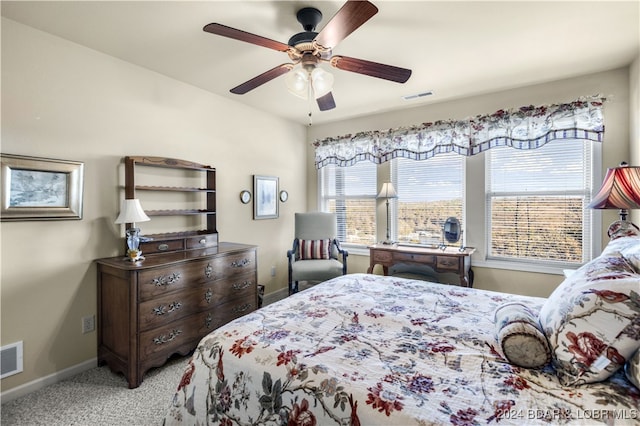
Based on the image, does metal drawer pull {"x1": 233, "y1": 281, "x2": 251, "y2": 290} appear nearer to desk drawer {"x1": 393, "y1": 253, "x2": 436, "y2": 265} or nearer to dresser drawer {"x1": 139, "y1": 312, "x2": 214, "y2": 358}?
dresser drawer {"x1": 139, "y1": 312, "x2": 214, "y2": 358}

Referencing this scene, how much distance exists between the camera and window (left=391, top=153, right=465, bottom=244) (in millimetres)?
3719

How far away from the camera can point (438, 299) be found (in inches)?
73.7

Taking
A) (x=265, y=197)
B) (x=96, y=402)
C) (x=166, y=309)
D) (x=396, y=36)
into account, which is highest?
(x=396, y=36)

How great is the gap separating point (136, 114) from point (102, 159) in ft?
1.72

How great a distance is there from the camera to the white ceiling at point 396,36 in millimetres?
1918

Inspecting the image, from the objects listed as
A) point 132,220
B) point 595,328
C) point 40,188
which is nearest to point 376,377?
point 595,328

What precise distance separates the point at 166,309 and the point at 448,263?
280cm

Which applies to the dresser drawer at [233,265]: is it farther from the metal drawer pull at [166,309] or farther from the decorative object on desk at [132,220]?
the decorative object on desk at [132,220]

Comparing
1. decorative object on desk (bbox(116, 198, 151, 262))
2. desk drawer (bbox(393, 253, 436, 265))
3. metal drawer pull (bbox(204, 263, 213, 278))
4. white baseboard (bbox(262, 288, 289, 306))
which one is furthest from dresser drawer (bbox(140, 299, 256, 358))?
desk drawer (bbox(393, 253, 436, 265))

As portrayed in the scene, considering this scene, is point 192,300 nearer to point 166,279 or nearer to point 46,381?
point 166,279

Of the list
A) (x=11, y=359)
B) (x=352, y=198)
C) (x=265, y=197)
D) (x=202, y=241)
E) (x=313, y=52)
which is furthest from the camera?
(x=352, y=198)

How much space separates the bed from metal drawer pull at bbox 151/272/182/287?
3.54 ft

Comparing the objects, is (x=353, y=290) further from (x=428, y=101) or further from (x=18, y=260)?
(x=428, y=101)

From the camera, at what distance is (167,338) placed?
2346mm
